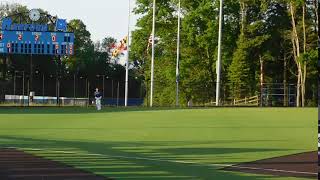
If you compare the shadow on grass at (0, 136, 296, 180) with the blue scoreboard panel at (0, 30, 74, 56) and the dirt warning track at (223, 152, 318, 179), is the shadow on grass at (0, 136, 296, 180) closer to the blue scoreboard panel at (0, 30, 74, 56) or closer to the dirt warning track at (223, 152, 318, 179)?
the dirt warning track at (223, 152, 318, 179)

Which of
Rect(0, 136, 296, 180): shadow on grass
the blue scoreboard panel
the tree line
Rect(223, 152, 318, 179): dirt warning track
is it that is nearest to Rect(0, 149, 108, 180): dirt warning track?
Rect(0, 136, 296, 180): shadow on grass

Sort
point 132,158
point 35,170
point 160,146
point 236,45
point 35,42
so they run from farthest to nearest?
point 236,45
point 35,42
point 160,146
point 132,158
point 35,170

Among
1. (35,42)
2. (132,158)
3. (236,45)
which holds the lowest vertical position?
(132,158)

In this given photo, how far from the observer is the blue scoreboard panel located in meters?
47.9

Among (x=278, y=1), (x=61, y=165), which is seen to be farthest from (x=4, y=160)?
(x=278, y=1)

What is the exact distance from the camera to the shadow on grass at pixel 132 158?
1128 cm

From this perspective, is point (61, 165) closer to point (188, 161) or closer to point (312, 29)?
point (188, 161)

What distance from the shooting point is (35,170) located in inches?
448

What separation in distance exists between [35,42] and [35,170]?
3804cm

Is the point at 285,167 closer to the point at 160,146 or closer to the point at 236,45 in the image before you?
the point at 160,146

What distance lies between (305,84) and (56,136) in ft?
160

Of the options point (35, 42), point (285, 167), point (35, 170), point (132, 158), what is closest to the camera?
point (35, 170)

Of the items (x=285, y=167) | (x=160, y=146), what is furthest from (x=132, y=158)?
(x=285, y=167)

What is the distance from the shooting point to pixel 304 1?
64000 mm
